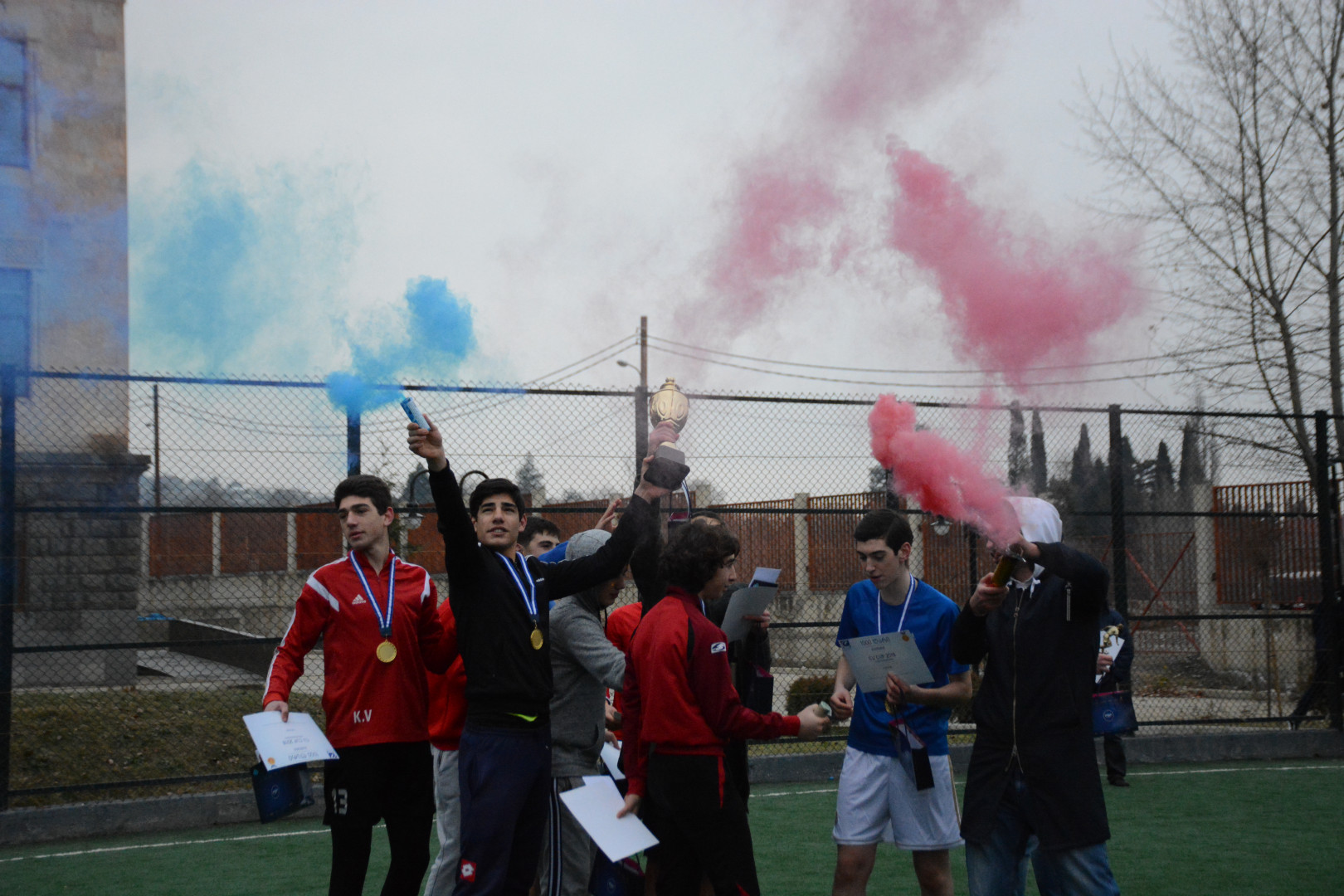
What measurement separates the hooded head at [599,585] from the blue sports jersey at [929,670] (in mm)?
1048

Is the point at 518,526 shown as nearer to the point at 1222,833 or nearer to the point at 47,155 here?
the point at 1222,833

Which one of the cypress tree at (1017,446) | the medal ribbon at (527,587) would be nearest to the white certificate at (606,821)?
the medal ribbon at (527,587)

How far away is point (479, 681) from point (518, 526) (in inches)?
24.2

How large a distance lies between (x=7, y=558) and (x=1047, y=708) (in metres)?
6.57

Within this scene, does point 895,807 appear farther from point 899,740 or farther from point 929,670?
point 929,670

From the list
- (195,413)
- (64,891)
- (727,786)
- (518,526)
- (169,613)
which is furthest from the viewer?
(169,613)

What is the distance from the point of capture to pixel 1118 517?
9.67 m

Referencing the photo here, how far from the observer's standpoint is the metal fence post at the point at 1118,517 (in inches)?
375

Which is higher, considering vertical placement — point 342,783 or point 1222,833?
point 342,783

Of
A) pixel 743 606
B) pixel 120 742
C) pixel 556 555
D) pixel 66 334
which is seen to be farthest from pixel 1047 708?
pixel 120 742

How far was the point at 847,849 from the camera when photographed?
434cm

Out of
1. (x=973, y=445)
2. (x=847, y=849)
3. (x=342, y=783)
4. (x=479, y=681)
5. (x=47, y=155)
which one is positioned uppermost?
(x=47, y=155)

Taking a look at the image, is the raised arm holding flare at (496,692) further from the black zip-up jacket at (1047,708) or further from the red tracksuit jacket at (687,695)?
the black zip-up jacket at (1047,708)

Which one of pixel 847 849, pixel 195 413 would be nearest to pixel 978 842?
pixel 847 849
